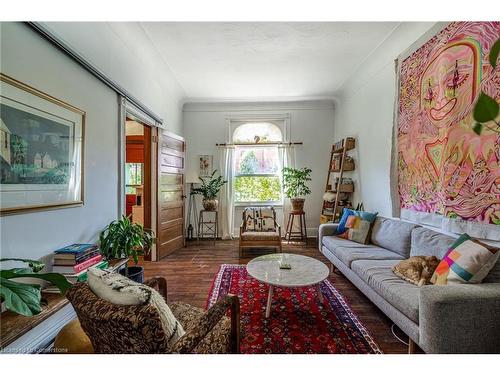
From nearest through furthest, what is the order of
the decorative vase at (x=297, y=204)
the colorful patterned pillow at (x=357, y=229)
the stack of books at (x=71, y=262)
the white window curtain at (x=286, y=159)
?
the stack of books at (x=71, y=262) → the colorful patterned pillow at (x=357, y=229) → the decorative vase at (x=297, y=204) → the white window curtain at (x=286, y=159)

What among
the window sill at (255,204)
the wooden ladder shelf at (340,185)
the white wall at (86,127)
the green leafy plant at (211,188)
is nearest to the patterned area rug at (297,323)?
the white wall at (86,127)

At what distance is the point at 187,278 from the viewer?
116 inches

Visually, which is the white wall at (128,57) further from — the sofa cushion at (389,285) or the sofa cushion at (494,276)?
the sofa cushion at (494,276)

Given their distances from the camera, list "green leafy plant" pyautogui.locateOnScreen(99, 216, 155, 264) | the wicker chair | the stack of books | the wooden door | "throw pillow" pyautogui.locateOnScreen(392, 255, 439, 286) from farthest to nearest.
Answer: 1. the wooden door
2. "green leafy plant" pyautogui.locateOnScreen(99, 216, 155, 264)
3. "throw pillow" pyautogui.locateOnScreen(392, 255, 439, 286)
4. the stack of books
5. the wicker chair

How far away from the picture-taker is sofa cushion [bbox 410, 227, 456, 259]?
1.93 metres

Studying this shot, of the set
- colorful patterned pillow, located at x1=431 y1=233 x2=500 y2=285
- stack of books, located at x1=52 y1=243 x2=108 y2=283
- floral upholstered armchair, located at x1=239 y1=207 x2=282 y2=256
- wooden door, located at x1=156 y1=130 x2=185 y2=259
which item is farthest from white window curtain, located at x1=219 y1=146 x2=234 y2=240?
colorful patterned pillow, located at x1=431 y1=233 x2=500 y2=285

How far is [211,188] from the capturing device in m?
4.69

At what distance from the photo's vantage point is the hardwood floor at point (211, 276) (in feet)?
6.45

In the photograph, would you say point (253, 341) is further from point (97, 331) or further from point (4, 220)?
point (4, 220)

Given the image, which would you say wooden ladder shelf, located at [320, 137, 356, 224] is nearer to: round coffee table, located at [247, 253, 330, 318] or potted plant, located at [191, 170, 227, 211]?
round coffee table, located at [247, 253, 330, 318]

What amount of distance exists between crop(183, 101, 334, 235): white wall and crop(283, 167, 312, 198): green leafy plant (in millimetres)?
403

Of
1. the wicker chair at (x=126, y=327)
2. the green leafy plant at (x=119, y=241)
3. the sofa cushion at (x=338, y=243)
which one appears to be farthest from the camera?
the sofa cushion at (x=338, y=243)

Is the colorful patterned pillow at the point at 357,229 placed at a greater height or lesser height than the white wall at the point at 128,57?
lesser

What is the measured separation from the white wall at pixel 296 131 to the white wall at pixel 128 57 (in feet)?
3.03
